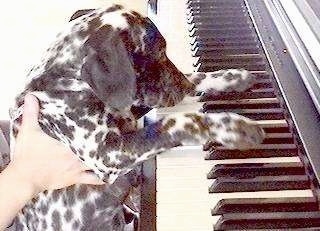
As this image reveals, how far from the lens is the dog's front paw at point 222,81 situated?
1.57 m

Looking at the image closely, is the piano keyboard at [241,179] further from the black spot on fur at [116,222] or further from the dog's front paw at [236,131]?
the black spot on fur at [116,222]

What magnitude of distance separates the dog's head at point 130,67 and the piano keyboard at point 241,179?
72 millimetres

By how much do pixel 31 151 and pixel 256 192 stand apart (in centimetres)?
70

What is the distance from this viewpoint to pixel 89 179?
5.42 ft

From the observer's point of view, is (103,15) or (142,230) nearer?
(142,230)

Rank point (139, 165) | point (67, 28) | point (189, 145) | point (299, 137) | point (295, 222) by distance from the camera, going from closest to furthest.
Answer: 1. point (295, 222)
2. point (299, 137)
3. point (189, 145)
4. point (139, 165)
5. point (67, 28)

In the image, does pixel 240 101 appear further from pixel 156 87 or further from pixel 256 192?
pixel 256 192

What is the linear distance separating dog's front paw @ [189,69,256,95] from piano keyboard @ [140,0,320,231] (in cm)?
2

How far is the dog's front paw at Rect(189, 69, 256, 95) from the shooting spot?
1572mm

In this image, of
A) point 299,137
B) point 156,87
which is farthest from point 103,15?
point 299,137

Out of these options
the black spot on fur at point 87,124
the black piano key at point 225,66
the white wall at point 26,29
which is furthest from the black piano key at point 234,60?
the white wall at point 26,29

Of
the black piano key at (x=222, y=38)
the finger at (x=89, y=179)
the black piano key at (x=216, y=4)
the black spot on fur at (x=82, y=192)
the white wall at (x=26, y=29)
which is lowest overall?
the white wall at (x=26, y=29)

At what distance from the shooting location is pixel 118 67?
1500 millimetres

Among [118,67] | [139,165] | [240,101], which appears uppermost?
[118,67]
